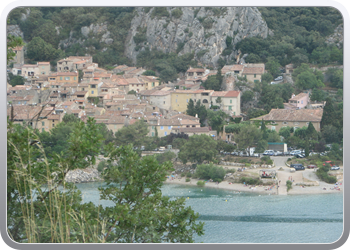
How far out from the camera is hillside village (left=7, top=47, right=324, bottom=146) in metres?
12.0

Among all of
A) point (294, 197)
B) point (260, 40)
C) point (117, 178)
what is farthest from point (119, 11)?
point (117, 178)

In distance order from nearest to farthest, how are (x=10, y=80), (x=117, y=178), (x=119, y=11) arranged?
(x=117, y=178), (x=10, y=80), (x=119, y=11)

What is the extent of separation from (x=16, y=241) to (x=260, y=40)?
52.6ft

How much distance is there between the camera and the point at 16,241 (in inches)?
60.7

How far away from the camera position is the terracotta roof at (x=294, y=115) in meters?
12.1

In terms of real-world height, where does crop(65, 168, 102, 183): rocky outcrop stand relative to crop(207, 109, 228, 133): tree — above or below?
below

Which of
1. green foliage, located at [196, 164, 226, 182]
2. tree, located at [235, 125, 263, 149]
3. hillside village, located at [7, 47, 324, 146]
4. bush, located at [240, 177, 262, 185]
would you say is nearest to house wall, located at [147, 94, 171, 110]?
hillside village, located at [7, 47, 324, 146]

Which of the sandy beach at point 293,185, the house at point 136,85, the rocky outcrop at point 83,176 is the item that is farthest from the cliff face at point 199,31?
the rocky outcrop at point 83,176

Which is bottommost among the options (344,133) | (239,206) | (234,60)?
(239,206)

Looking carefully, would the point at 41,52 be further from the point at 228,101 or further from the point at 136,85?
the point at 228,101

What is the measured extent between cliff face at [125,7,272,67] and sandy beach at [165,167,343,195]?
25.1ft

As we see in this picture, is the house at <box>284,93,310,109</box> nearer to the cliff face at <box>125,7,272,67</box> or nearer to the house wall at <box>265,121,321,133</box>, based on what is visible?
the house wall at <box>265,121,321,133</box>

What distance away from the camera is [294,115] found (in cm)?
1243
